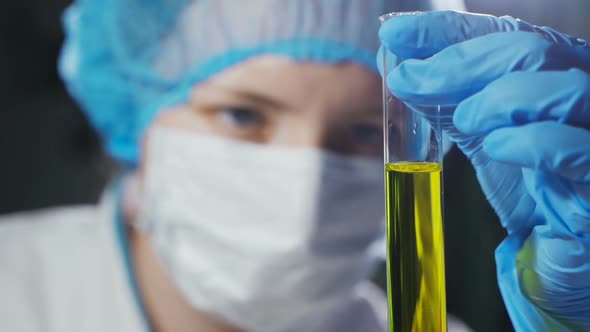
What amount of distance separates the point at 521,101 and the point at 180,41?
75 centimetres

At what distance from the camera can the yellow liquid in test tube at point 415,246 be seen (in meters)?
0.49

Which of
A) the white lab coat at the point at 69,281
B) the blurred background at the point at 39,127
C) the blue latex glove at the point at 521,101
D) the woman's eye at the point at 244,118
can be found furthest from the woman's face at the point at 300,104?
the blurred background at the point at 39,127

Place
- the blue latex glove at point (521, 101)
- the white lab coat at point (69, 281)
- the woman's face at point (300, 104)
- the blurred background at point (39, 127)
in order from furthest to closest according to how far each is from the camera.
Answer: the blurred background at point (39, 127) → the white lab coat at point (69, 281) → the woman's face at point (300, 104) → the blue latex glove at point (521, 101)

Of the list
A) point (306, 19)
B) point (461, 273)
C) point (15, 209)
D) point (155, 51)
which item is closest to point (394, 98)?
point (306, 19)

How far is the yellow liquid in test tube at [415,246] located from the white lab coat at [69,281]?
587 mm

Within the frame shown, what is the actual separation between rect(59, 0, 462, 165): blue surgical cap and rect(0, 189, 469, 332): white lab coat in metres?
0.25

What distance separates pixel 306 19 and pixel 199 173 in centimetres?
31

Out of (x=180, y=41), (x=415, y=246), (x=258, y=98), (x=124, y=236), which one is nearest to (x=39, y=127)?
(x=124, y=236)

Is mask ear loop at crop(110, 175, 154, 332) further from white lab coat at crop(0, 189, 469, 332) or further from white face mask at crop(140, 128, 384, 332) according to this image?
white face mask at crop(140, 128, 384, 332)

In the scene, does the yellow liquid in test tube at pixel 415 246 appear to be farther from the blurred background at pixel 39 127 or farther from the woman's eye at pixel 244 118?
the blurred background at pixel 39 127

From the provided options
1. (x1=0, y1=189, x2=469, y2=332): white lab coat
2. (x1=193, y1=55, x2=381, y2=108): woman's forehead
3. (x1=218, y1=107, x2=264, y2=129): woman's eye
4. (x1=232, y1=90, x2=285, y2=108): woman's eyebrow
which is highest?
(x1=193, y1=55, x2=381, y2=108): woman's forehead

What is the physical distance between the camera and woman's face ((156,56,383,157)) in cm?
105

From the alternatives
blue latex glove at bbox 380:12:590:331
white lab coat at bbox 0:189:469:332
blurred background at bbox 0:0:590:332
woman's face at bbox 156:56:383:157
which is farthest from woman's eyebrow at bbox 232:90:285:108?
blurred background at bbox 0:0:590:332

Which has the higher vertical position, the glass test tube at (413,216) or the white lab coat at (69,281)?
the glass test tube at (413,216)
